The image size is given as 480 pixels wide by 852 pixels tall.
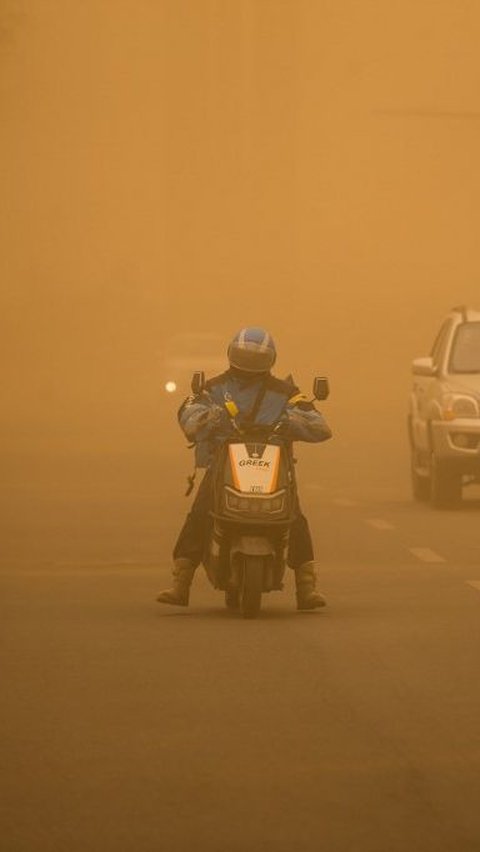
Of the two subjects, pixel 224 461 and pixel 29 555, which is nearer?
pixel 224 461

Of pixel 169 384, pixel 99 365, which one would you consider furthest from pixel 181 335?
pixel 99 365

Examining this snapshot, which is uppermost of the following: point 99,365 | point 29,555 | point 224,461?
point 224,461

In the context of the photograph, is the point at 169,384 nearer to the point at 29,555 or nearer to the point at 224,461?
the point at 29,555

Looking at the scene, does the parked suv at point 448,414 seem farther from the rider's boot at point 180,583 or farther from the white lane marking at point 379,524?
the rider's boot at point 180,583

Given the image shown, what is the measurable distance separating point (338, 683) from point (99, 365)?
237ft

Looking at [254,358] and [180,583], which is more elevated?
[254,358]

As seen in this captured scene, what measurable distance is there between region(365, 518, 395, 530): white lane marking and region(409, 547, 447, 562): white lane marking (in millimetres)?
2048

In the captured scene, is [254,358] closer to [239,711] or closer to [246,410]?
[246,410]

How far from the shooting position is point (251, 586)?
13422 mm

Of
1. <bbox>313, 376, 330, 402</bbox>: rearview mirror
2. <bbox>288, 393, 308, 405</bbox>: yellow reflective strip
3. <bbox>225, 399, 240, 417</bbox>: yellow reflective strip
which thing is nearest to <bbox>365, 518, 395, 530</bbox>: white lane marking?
<bbox>313, 376, 330, 402</bbox>: rearview mirror

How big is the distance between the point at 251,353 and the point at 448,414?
31.1 feet

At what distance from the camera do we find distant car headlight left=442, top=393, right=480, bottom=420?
23109mm

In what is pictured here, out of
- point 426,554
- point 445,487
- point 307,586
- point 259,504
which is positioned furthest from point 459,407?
point 259,504

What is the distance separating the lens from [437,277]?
367ft
